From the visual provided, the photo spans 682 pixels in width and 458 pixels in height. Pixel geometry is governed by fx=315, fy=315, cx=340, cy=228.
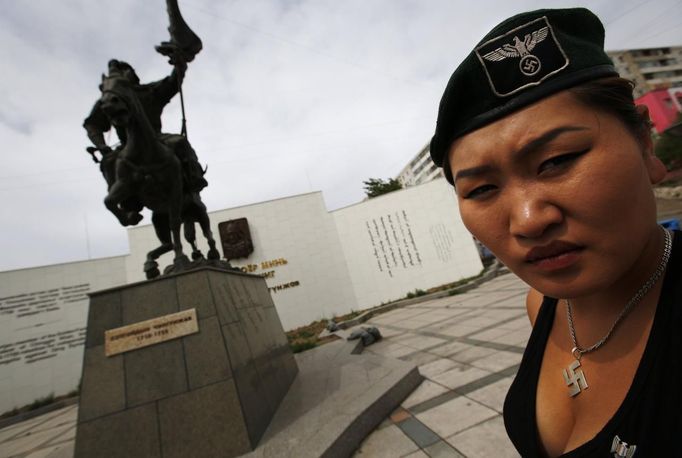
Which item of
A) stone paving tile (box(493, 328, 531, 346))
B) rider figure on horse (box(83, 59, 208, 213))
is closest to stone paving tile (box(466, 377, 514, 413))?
stone paving tile (box(493, 328, 531, 346))

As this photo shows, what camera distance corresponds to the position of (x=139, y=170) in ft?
12.6

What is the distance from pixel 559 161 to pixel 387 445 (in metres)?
2.91

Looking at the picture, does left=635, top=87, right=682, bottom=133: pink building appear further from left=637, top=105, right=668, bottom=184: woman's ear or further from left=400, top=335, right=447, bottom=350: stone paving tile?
left=637, top=105, right=668, bottom=184: woman's ear

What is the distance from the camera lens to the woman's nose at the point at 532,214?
1.86 feet

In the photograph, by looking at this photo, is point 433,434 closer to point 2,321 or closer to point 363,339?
point 363,339

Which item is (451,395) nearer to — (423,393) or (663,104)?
(423,393)

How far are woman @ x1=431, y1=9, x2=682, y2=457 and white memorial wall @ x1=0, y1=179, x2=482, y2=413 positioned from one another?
14163 mm

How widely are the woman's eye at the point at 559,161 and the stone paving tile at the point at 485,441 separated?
2.41 meters

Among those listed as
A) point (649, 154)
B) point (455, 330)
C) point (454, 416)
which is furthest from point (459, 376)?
point (649, 154)

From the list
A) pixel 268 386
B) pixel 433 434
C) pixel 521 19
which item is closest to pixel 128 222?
pixel 268 386

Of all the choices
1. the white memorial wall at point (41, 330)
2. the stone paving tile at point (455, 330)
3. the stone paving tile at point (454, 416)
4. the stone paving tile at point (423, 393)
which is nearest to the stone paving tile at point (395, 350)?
the stone paving tile at point (455, 330)

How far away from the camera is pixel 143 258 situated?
14.1m

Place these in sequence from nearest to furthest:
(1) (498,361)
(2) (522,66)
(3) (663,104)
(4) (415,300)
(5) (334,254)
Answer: (2) (522,66), (1) (498,361), (4) (415,300), (5) (334,254), (3) (663,104)

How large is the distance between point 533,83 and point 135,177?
430 centimetres
